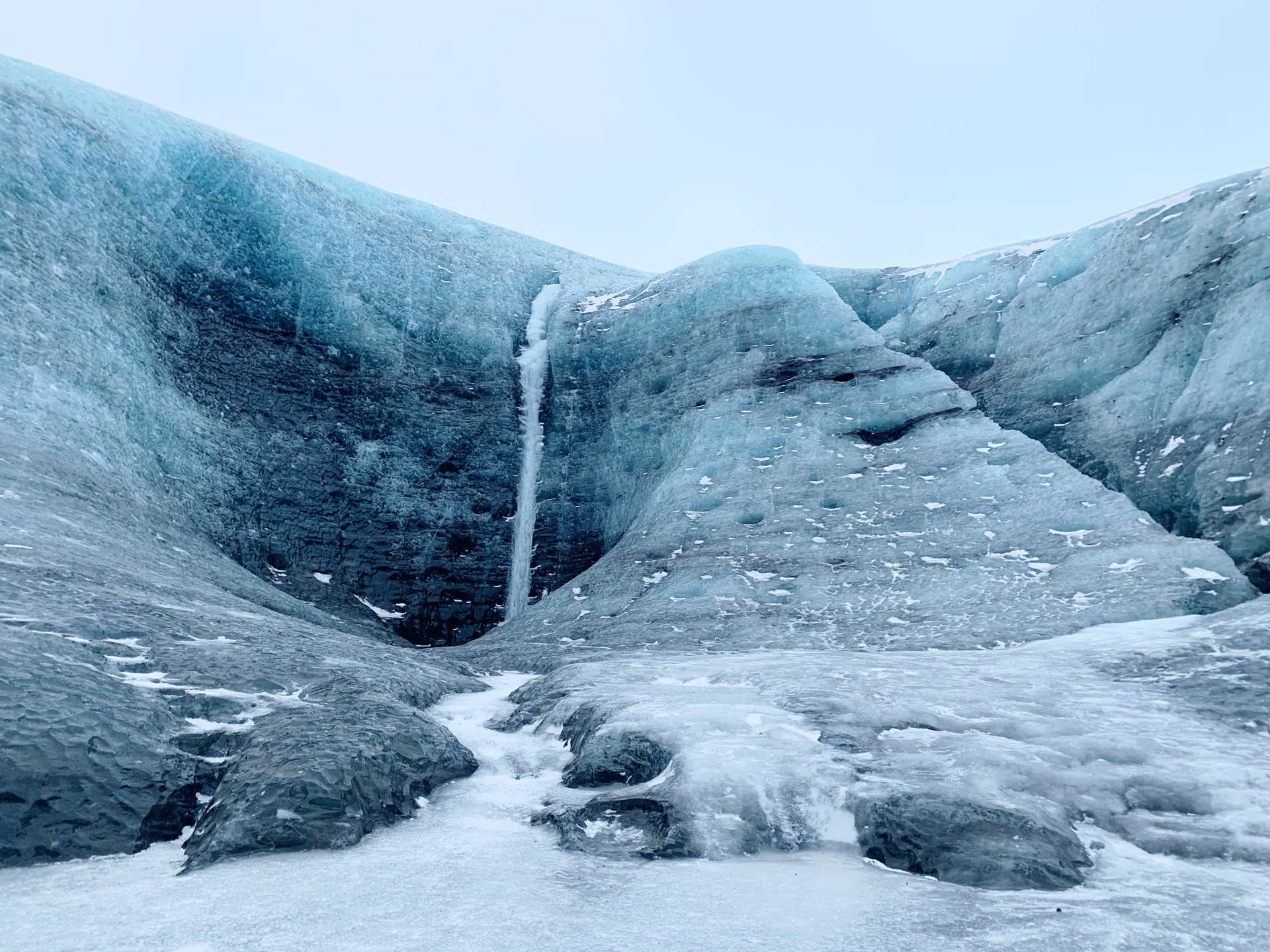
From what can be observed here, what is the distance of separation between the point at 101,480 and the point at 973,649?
70.7ft

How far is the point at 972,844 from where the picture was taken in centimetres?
798

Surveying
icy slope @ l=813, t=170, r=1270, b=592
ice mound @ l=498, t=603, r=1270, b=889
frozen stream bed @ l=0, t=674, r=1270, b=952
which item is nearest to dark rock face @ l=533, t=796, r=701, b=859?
ice mound @ l=498, t=603, r=1270, b=889

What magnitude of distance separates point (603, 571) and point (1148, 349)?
725 inches

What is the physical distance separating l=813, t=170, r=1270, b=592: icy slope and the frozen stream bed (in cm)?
1534

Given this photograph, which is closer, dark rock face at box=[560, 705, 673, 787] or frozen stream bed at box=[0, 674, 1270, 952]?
frozen stream bed at box=[0, 674, 1270, 952]

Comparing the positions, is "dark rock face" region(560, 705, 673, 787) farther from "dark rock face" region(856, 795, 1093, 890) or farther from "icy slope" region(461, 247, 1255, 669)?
"icy slope" region(461, 247, 1255, 669)

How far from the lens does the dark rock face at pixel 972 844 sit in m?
7.59

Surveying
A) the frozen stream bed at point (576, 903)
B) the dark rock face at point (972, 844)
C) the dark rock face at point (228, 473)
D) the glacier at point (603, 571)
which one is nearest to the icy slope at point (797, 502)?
the glacier at point (603, 571)

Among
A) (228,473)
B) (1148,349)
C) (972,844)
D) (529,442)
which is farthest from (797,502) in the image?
(228,473)

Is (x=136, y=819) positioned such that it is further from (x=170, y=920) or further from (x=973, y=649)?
(x=973, y=649)

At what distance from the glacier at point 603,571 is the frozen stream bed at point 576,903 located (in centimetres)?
6

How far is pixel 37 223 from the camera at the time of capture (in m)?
25.7

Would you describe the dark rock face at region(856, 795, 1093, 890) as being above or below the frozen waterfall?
below

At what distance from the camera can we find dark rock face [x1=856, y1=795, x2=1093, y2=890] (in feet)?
24.9
